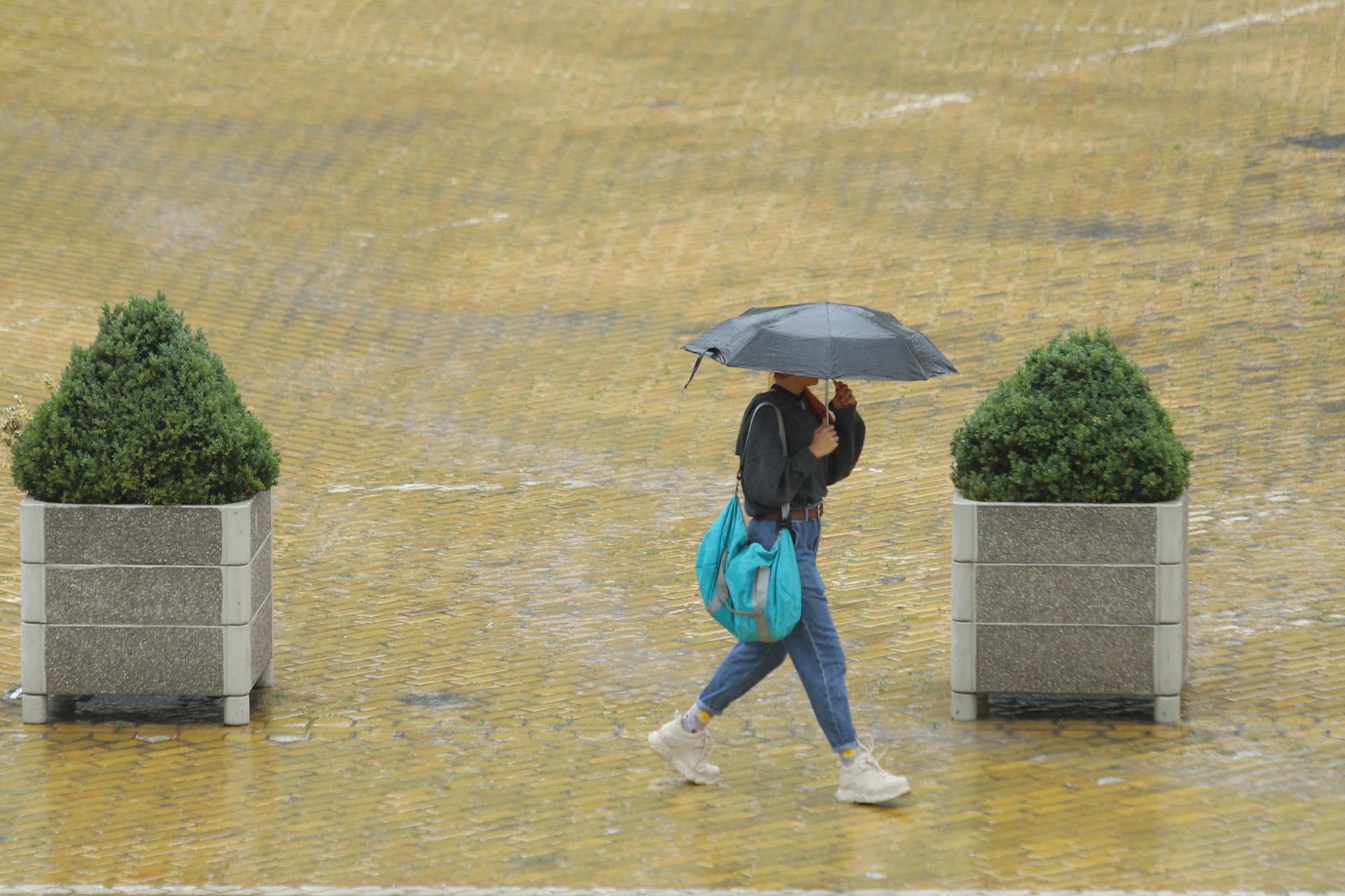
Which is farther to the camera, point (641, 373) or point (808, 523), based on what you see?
point (641, 373)

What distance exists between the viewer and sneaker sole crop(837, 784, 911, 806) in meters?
6.31

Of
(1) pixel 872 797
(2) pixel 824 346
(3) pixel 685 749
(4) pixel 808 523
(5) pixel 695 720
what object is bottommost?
(1) pixel 872 797

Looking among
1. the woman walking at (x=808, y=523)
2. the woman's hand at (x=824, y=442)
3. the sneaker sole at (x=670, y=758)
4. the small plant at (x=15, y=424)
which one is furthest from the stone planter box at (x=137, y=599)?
the woman's hand at (x=824, y=442)

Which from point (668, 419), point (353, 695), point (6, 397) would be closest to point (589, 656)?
point (353, 695)

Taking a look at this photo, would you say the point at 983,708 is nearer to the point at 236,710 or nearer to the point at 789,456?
the point at 789,456

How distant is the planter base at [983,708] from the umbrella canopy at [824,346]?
1.41 meters

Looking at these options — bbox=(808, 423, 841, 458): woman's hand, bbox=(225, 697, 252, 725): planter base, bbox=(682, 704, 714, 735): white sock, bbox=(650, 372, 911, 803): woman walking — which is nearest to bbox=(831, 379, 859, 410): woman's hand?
bbox=(650, 372, 911, 803): woman walking

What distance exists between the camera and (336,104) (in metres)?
21.4

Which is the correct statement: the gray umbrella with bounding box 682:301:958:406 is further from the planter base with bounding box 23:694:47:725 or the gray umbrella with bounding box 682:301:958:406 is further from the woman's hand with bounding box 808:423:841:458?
the planter base with bounding box 23:694:47:725

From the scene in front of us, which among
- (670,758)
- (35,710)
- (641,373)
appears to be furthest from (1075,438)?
(641,373)

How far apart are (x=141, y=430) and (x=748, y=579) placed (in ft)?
8.14

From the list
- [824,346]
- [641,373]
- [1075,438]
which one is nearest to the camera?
[824,346]

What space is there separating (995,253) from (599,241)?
12.5ft

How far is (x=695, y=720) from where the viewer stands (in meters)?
6.54
